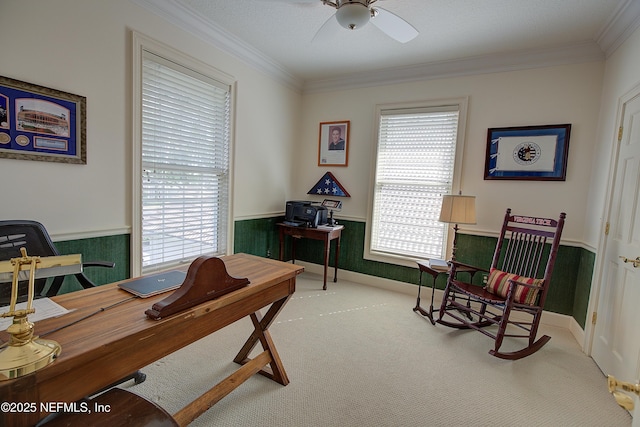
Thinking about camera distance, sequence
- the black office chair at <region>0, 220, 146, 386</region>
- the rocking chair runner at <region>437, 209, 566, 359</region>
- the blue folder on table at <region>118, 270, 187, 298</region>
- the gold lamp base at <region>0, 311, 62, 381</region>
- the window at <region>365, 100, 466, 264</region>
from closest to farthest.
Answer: the gold lamp base at <region>0, 311, 62, 381</region>, the blue folder on table at <region>118, 270, 187, 298</region>, the black office chair at <region>0, 220, 146, 386</region>, the rocking chair runner at <region>437, 209, 566, 359</region>, the window at <region>365, 100, 466, 264</region>

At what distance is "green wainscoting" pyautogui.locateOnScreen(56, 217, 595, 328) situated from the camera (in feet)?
7.36

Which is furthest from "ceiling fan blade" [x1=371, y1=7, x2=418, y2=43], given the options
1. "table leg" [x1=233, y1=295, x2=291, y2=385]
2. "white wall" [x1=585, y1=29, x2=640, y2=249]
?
"table leg" [x1=233, y1=295, x2=291, y2=385]

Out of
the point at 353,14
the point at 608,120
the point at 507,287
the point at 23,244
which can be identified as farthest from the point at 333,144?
the point at 23,244

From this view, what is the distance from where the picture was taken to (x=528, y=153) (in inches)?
118

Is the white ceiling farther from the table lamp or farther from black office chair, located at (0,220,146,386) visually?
black office chair, located at (0,220,146,386)

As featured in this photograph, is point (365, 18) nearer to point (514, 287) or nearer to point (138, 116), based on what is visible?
point (138, 116)

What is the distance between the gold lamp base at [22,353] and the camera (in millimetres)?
726

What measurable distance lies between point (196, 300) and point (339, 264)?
306cm

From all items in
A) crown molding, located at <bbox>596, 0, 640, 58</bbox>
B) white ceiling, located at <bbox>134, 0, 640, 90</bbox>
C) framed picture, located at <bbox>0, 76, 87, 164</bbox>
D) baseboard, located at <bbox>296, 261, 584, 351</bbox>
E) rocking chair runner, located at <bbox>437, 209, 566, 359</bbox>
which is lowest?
baseboard, located at <bbox>296, 261, 584, 351</bbox>

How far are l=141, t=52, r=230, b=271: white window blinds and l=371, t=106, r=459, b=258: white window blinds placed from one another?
191 centimetres

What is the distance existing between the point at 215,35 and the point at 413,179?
8.61 feet

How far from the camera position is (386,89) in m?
3.67

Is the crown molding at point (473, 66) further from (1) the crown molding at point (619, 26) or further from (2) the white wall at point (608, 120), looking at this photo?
(2) the white wall at point (608, 120)

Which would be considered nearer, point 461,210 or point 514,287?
point 514,287
